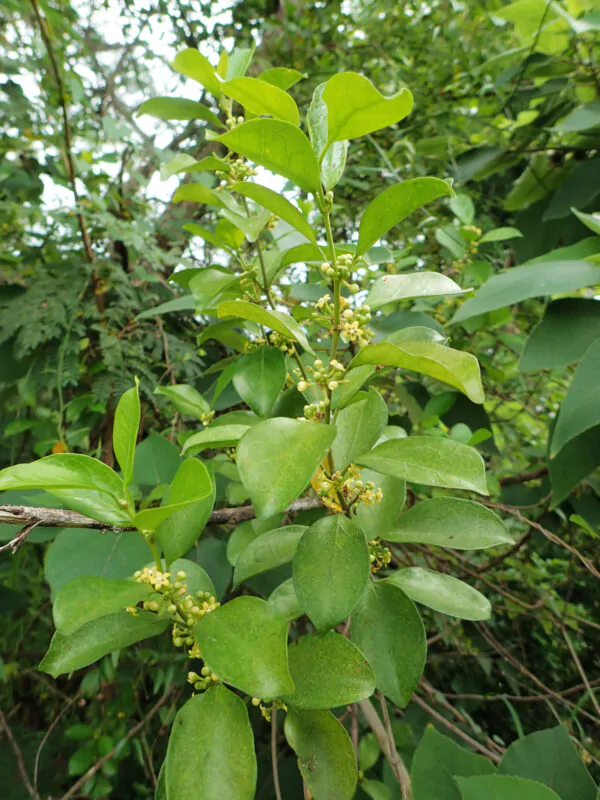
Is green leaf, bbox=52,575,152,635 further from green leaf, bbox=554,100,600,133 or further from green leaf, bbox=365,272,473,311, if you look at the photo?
green leaf, bbox=554,100,600,133

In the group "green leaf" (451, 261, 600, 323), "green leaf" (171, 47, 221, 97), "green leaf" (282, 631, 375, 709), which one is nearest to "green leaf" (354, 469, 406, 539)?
"green leaf" (282, 631, 375, 709)

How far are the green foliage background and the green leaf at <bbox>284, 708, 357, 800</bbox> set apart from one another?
0.19m

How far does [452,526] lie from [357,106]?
1.15ft

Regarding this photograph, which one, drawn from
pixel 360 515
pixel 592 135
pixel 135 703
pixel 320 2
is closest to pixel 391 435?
pixel 360 515

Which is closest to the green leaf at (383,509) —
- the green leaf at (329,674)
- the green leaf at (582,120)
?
the green leaf at (329,674)

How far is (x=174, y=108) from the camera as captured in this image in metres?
0.64

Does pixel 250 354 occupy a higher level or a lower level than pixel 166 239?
lower

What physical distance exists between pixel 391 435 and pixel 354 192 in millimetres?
1201

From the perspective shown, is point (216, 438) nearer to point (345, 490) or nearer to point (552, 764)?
point (345, 490)

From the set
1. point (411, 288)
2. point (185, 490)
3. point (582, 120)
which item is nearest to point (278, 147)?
point (411, 288)

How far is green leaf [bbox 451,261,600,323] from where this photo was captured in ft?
2.21

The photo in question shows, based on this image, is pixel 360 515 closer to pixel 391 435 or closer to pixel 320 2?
pixel 391 435

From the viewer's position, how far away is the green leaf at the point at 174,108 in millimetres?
625

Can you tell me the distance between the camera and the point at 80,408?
3.14 feet
